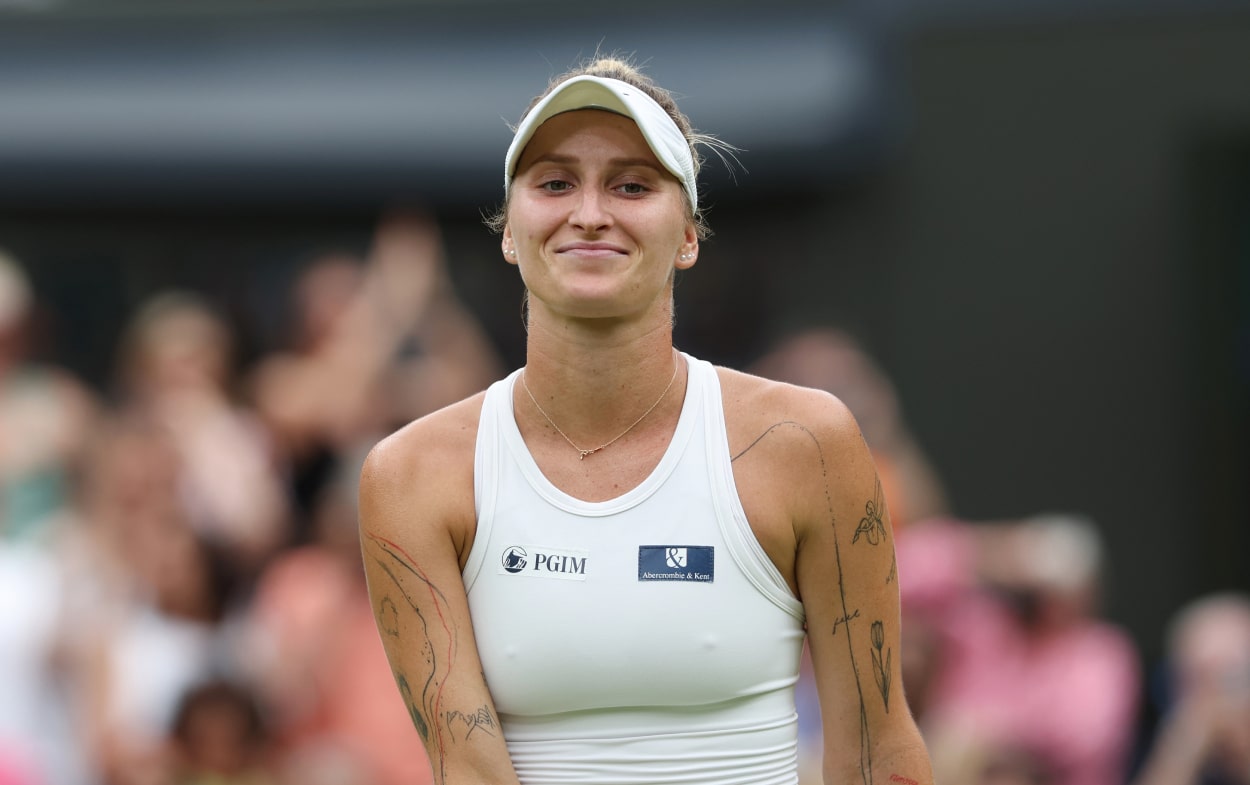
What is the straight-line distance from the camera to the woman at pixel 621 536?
312 centimetres

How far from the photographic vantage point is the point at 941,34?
9172 millimetres

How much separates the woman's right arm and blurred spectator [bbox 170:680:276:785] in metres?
3.32

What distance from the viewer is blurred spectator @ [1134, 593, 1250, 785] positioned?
22.1ft

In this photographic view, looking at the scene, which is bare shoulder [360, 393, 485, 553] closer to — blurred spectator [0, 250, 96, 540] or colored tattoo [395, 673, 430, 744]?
colored tattoo [395, 673, 430, 744]

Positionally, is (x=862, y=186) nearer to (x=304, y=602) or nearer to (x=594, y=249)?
(x=304, y=602)

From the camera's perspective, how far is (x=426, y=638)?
3.20 metres

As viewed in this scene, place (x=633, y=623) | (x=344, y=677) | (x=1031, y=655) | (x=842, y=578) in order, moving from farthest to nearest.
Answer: (x=1031, y=655), (x=344, y=677), (x=842, y=578), (x=633, y=623)

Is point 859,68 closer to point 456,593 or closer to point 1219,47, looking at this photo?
point 1219,47

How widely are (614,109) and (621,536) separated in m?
0.74

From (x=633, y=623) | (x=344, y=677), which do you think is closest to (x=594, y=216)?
(x=633, y=623)

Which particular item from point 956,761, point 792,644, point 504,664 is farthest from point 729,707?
point 956,761

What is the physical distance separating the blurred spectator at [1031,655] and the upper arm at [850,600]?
10.5ft

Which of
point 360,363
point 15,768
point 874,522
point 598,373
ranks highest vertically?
point 360,363

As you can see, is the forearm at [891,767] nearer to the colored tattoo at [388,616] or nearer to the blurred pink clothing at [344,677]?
the colored tattoo at [388,616]
